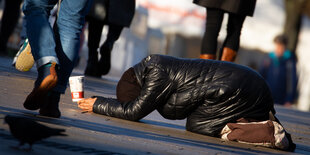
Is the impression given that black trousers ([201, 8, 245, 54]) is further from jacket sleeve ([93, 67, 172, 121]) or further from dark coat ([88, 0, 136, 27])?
dark coat ([88, 0, 136, 27])

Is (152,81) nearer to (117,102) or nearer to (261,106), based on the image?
(117,102)

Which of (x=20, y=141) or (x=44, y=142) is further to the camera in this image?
(x=44, y=142)

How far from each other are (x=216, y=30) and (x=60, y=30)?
3.16 meters

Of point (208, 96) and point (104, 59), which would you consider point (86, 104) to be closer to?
point (208, 96)

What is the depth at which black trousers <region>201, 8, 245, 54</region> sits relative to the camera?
7.43m

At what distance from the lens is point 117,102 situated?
5473 millimetres

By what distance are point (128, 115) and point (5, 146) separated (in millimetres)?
2272

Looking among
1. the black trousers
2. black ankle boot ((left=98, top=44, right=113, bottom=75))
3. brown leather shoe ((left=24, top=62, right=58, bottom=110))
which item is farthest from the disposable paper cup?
black ankle boot ((left=98, top=44, right=113, bottom=75))

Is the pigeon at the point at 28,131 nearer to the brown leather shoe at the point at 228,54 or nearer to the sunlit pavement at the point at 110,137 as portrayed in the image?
the sunlit pavement at the point at 110,137

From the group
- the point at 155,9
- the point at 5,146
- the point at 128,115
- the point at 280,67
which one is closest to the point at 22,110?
the point at 128,115

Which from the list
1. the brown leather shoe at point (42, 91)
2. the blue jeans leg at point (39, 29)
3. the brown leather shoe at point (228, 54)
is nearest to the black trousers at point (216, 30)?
the brown leather shoe at point (228, 54)

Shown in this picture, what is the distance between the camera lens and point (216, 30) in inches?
292

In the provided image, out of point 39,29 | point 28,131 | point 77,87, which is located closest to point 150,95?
point 77,87

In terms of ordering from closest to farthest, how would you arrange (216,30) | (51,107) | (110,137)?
(110,137) < (51,107) < (216,30)
